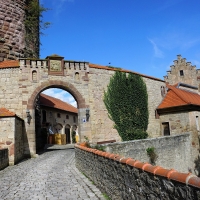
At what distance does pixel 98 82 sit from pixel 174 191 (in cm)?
1560

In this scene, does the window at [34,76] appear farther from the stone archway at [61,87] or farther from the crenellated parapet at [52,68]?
the stone archway at [61,87]

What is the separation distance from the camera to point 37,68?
1672 cm

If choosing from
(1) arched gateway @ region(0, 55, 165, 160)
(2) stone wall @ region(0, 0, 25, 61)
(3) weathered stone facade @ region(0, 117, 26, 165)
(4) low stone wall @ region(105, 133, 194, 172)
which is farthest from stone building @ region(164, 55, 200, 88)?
(3) weathered stone facade @ region(0, 117, 26, 165)

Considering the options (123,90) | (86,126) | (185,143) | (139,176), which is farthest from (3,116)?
(185,143)

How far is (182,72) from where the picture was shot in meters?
33.6

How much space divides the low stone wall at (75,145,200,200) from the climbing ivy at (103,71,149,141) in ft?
35.3

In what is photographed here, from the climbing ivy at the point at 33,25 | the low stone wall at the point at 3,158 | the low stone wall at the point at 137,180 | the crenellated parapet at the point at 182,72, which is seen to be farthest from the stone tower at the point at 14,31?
the crenellated parapet at the point at 182,72

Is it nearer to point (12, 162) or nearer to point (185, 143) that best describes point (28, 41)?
point (12, 162)

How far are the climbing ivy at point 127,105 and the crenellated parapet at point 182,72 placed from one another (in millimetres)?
15551

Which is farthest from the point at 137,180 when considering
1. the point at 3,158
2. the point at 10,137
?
the point at 10,137

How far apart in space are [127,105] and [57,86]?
229 inches

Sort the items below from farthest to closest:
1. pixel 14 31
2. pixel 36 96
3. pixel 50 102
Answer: pixel 50 102, pixel 14 31, pixel 36 96

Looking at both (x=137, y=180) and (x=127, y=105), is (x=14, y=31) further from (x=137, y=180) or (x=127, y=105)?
(x=137, y=180)

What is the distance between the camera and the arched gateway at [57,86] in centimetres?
1590
